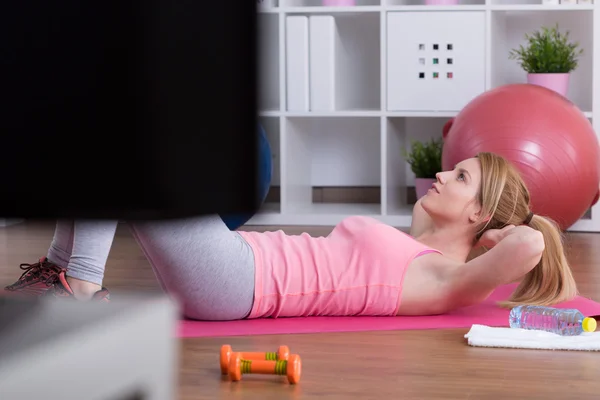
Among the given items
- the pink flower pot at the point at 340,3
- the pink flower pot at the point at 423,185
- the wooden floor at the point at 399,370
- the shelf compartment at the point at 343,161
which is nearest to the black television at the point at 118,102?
the wooden floor at the point at 399,370

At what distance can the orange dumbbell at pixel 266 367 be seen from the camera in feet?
4.91

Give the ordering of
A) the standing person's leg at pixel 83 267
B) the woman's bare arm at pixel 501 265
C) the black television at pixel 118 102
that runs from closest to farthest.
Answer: the black television at pixel 118 102, the woman's bare arm at pixel 501 265, the standing person's leg at pixel 83 267

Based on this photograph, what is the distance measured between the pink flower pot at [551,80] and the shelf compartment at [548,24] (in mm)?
313

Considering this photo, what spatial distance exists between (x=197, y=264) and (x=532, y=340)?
696 millimetres

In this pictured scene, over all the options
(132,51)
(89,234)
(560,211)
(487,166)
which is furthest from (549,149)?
(132,51)

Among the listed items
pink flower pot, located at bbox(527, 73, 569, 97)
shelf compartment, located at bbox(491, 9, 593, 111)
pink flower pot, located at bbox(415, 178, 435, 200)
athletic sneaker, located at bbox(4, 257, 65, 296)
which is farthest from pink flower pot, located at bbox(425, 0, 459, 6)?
athletic sneaker, located at bbox(4, 257, 65, 296)

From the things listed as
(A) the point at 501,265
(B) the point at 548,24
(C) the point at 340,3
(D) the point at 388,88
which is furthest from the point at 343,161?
(A) the point at 501,265

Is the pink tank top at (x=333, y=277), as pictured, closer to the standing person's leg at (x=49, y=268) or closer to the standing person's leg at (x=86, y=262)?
the standing person's leg at (x=86, y=262)

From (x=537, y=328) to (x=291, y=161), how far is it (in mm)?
1888

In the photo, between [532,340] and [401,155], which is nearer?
[532,340]

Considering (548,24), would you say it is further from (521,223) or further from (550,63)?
(521,223)

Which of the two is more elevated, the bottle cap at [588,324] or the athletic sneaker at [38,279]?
the athletic sneaker at [38,279]

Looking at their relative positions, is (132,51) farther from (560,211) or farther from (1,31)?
(560,211)

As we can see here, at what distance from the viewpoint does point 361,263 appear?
203 cm
